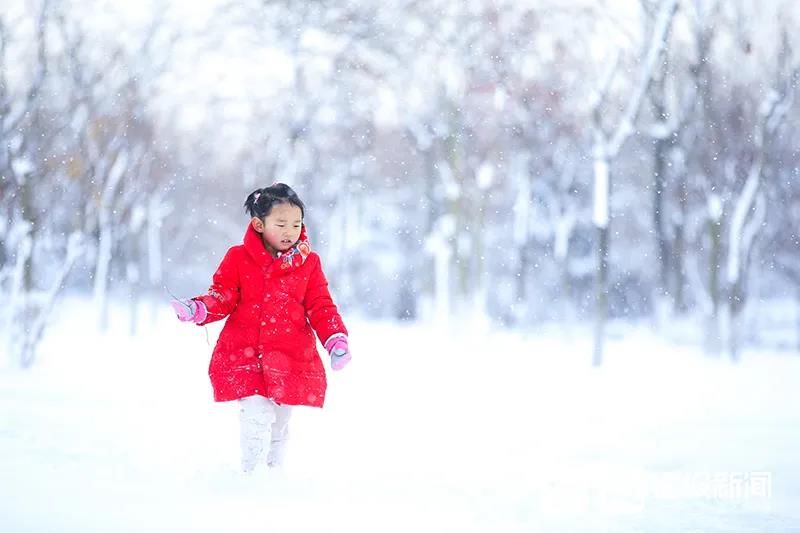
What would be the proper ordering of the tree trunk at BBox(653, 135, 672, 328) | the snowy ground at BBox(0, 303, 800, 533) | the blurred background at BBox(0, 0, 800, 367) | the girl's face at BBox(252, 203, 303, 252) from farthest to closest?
the tree trunk at BBox(653, 135, 672, 328), the blurred background at BBox(0, 0, 800, 367), the girl's face at BBox(252, 203, 303, 252), the snowy ground at BBox(0, 303, 800, 533)

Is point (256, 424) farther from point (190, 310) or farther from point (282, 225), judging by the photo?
point (282, 225)

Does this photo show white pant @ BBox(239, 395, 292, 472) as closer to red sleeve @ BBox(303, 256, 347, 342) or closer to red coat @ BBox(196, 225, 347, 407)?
red coat @ BBox(196, 225, 347, 407)

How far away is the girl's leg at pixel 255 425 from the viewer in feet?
14.3

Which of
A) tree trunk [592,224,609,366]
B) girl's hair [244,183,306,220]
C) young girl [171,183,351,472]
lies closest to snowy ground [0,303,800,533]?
young girl [171,183,351,472]

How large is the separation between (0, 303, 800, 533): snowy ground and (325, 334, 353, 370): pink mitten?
615mm

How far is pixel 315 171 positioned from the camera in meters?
30.0

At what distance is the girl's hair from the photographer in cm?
432

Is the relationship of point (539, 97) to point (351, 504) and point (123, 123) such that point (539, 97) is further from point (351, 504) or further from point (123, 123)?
point (351, 504)

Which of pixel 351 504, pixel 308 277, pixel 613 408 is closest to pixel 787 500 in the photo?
pixel 351 504

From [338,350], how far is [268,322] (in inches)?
14.3

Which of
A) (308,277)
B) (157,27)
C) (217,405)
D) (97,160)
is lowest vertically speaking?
(217,405)

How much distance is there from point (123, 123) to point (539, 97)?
30.8 ft

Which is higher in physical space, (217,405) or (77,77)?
(77,77)

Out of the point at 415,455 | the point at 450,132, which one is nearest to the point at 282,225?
the point at 415,455
